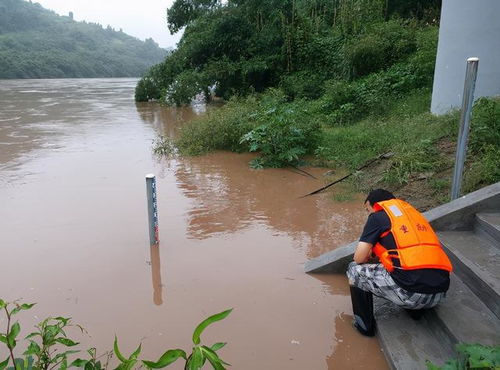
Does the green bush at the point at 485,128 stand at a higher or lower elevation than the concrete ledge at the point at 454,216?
higher

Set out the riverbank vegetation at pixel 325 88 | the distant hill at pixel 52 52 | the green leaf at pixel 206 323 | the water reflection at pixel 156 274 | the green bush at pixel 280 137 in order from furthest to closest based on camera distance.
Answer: the distant hill at pixel 52 52
the green bush at pixel 280 137
the riverbank vegetation at pixel 325 88
the water reflection at pixel 156 274
the green leaf at pixel 206 323

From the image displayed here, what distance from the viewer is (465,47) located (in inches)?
319

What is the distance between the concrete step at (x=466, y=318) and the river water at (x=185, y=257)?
1.68ft

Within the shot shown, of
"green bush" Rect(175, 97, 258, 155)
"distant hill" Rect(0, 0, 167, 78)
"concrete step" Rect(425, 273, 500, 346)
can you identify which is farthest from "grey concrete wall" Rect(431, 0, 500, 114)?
"distant hill" Rect(0, 0, 167, 78)

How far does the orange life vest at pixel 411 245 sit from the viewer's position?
281 centimetres

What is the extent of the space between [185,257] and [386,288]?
226 centimetres

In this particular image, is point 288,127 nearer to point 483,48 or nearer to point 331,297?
point 483,48

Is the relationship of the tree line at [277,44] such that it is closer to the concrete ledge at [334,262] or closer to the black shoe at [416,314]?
the concrete ledge at [334,262]

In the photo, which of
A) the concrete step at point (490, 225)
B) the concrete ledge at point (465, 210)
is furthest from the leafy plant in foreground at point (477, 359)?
the concrete ledge at point (465, 210)

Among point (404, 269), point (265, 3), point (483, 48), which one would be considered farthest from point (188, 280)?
point (265, 3)

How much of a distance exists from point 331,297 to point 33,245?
3.31 m

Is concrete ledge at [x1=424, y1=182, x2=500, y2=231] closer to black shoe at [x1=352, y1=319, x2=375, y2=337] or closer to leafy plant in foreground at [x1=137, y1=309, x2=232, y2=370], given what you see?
black shoe at [x1=352, y1=319, x2=375, y2=337]

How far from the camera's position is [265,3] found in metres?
18.3

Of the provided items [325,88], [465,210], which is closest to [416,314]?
[465,210]
